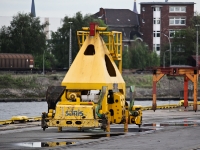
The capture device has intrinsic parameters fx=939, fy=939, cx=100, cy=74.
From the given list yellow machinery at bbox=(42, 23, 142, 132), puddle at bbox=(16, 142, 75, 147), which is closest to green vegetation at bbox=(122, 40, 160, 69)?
yellow machinery at bbox=(42, 23, 142, 132)

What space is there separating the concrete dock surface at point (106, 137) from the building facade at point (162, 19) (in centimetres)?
11369

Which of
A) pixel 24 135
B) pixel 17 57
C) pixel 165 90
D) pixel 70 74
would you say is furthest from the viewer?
pixel 165 90

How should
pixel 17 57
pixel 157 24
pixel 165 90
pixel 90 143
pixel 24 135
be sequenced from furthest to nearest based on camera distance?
pixel 157 24 → pixel 165 90 → pixel 17 57 → pixel 24 135 → pixel 90 143

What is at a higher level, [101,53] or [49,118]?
[101,53]

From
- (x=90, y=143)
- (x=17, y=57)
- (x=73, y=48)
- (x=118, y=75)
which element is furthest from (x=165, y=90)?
(x=90, y=143)

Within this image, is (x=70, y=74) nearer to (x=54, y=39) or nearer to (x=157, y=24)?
(x=54, y=39)

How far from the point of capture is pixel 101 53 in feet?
136

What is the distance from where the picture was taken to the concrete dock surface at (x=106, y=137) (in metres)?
32.1

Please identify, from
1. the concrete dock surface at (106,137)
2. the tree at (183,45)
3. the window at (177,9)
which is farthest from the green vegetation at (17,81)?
the concrete dock surface at (106,137)

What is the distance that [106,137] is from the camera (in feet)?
119

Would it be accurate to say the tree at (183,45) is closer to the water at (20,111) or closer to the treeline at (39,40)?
the treeline at (39,40)

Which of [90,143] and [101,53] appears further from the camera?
[101,53]

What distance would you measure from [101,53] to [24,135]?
581 cm

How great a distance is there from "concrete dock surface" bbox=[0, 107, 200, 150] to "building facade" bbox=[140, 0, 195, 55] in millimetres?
113690
